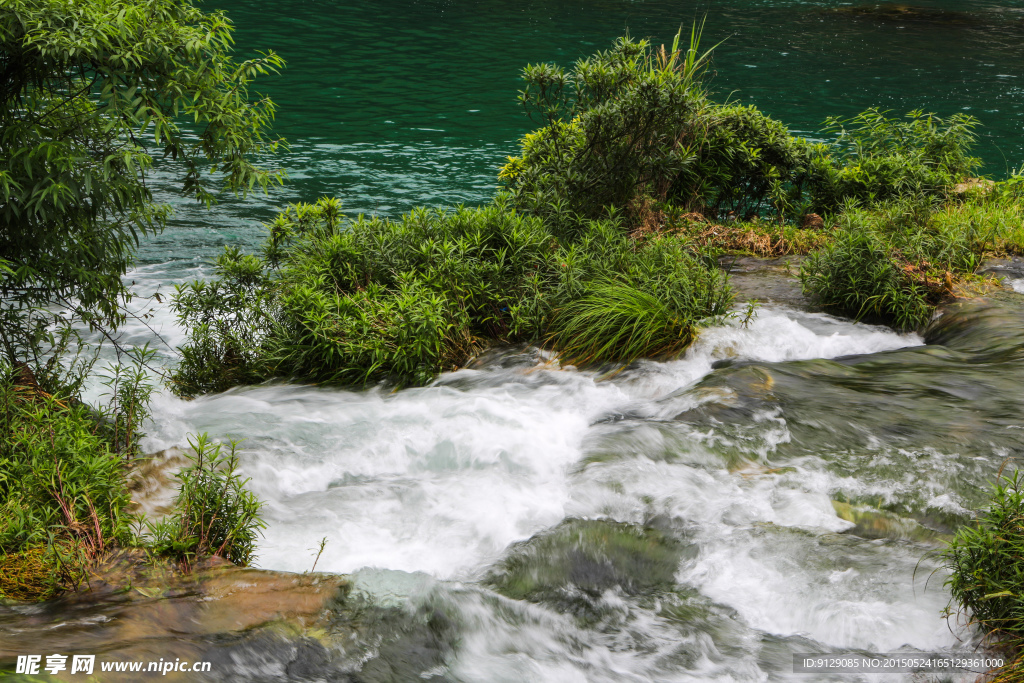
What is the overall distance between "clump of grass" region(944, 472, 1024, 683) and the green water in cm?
983

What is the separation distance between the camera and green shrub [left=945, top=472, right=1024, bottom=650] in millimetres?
3973

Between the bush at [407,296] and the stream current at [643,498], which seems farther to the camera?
the bush at [407,296]

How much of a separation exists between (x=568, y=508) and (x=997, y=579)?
7.90 feet

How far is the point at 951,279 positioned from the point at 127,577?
797 centimetres

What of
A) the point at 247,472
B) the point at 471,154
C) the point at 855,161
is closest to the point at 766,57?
the point at 471,154

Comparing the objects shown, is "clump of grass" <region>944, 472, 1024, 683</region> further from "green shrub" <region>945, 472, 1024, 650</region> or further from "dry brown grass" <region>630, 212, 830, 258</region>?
"dry brown grass" <region>630, 212, 830, 258</region>

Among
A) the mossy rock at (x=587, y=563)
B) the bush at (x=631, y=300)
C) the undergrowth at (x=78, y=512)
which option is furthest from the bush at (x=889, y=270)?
the undergrowth at (x=78, y=512)

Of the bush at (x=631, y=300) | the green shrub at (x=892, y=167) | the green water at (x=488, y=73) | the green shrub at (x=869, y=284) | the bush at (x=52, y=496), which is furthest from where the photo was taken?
the green water at (x=488, y=73)

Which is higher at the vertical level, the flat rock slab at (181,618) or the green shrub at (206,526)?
the green shrub at (206,526)

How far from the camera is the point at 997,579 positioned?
4.04 metres

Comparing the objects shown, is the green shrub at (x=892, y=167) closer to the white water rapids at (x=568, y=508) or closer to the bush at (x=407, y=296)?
the bush at (x=407, y=296)

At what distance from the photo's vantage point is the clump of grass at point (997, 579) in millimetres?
3963

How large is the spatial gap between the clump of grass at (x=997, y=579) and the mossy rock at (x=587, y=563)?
1.53 m

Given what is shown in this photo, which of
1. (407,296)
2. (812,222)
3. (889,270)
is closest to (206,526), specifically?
(407,296)
